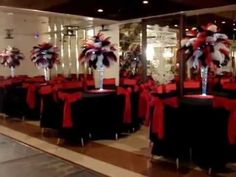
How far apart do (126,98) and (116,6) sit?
9.52 ft

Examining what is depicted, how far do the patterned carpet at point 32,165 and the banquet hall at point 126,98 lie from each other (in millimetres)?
15

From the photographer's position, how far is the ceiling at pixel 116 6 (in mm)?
6988

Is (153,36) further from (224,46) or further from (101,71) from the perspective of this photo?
(224,46)

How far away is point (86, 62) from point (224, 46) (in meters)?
2.49

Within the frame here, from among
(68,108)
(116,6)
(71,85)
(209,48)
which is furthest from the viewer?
(116,6)

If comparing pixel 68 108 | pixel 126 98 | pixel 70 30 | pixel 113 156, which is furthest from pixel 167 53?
pixel 113 156

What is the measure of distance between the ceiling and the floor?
281 centimetres

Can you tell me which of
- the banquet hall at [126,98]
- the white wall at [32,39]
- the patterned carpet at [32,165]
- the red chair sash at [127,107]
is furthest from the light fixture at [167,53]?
the patterned carpet at [32,165]

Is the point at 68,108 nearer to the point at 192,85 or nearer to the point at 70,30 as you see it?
the point at 192,85

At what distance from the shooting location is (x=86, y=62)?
232 inches

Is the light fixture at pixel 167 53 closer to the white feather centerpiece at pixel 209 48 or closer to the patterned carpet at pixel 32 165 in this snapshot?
→ the white feather centerpiece at pixel 209 48

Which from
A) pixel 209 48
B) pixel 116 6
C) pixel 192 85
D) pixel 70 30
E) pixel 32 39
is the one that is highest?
pixel 116 6

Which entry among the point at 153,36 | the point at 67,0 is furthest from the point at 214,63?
the point at 153,36

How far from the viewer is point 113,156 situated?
4746mm
